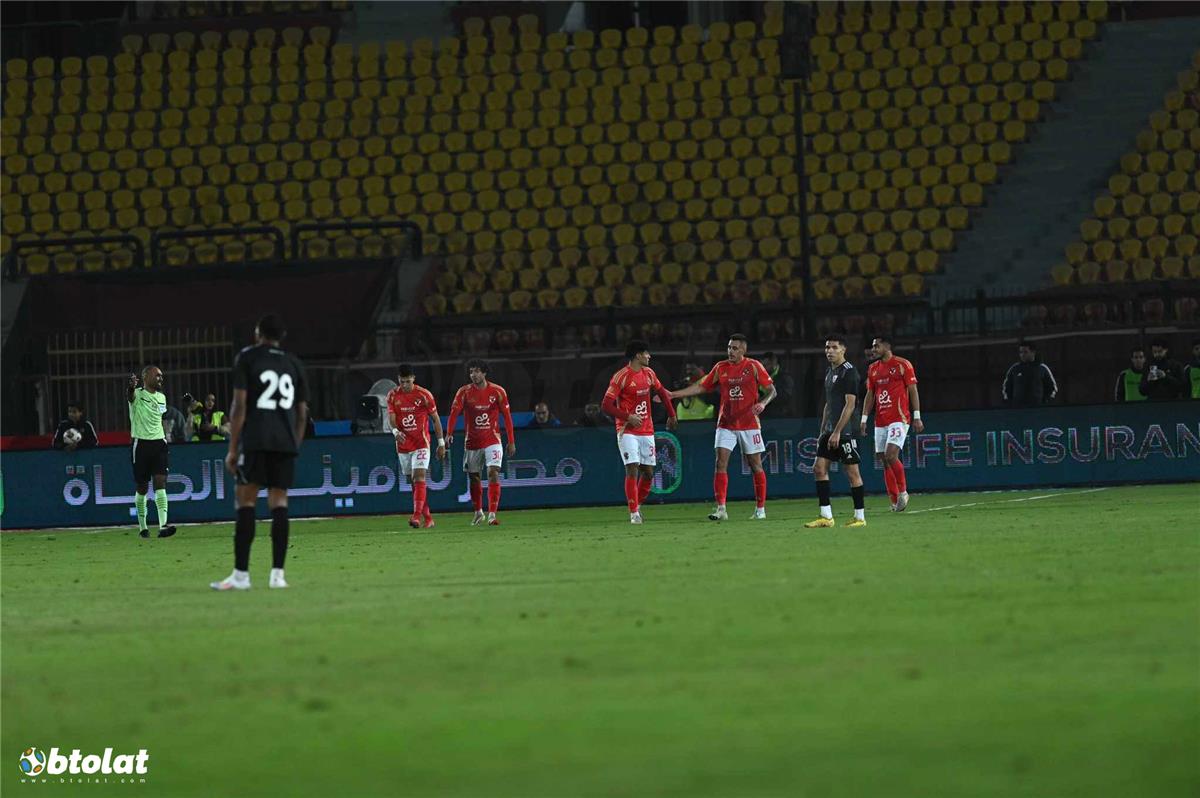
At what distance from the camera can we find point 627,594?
1189cm

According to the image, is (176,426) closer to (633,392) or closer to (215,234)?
(215,234)

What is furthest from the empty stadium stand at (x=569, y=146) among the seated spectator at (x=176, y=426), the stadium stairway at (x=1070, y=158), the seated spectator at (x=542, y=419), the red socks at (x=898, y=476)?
the red socks at (x=898, y=476)

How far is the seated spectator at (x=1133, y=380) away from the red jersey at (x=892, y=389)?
679 centimetres

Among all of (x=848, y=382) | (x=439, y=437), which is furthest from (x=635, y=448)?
(x=848, y=382)

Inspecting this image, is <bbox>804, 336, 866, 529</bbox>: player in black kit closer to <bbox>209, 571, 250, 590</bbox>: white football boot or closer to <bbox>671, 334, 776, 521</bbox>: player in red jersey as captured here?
<bbox>671, 334, 776, 521</bbox>: player in red jersey

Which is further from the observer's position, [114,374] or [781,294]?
[781,294]

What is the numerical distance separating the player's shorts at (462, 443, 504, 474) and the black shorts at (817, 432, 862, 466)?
17.7ft

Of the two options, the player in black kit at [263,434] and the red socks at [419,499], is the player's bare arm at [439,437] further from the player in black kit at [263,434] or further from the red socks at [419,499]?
the player in black kit at [263,434]

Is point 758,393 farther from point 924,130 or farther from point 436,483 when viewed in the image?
point 924,130

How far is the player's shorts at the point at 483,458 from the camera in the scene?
941 inches

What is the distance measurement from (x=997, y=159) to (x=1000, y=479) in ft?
34.1

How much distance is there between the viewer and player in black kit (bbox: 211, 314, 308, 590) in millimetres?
13172

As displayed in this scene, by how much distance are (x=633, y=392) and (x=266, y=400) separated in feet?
31.7

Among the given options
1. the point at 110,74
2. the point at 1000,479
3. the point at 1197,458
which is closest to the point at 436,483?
the point at 1000,479
